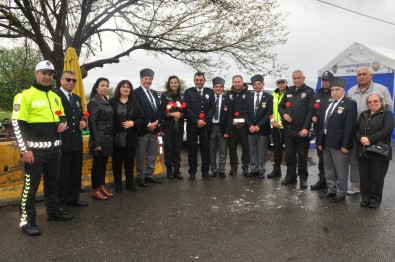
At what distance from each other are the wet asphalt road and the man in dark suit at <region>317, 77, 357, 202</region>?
1.01 ft

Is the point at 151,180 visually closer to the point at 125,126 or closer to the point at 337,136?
the point at 125,126

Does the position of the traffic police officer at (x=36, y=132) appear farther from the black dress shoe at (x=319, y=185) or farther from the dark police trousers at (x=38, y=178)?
the black dress shoe at (x=319, y=185)

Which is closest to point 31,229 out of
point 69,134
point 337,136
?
point 69,134

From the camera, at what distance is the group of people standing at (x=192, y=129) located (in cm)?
421

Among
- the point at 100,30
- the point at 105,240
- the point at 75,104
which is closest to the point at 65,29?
the point at 100,30

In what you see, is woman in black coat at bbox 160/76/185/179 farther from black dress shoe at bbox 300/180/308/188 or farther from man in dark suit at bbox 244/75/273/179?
black dress shoe at bbox 300/180/308/188

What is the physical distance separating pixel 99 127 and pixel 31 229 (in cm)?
179

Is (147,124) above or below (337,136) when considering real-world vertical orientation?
above

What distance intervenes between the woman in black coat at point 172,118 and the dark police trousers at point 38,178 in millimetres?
2688

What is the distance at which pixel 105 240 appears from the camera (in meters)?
4.00

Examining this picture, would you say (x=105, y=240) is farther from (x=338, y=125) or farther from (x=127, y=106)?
(x=338, y=125)

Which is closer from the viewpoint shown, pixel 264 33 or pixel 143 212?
pixel 143 212

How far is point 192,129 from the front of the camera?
6.93m

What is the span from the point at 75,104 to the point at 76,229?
5.56 ft
